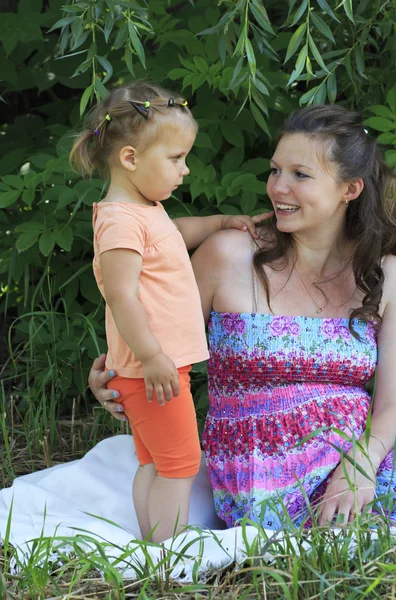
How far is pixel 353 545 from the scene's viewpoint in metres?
1.97

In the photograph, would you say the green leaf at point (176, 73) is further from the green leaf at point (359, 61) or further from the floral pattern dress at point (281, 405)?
the floral pattern dress at point (281, 405)

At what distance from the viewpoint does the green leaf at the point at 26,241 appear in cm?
290

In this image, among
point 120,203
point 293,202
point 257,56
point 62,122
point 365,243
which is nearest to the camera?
point 120,203

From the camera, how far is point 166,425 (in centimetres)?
218

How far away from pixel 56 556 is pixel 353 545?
0.75m

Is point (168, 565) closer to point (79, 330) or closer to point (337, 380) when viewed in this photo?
point (337, 380)

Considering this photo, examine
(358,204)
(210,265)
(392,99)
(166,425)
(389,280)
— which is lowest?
(166,425)

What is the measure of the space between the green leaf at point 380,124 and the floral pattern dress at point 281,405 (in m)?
0.71

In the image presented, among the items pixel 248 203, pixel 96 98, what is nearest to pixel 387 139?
pixel 248 203

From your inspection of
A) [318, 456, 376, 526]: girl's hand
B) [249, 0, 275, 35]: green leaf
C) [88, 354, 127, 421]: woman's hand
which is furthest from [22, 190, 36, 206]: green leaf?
[318, 456, 376, 526]: girl's hand

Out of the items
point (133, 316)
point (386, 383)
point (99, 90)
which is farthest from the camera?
point (386, 383)

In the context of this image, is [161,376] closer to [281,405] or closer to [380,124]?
[281,405]

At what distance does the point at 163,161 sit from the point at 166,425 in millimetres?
656

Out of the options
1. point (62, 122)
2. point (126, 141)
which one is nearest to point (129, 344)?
→ point (126, 141)
